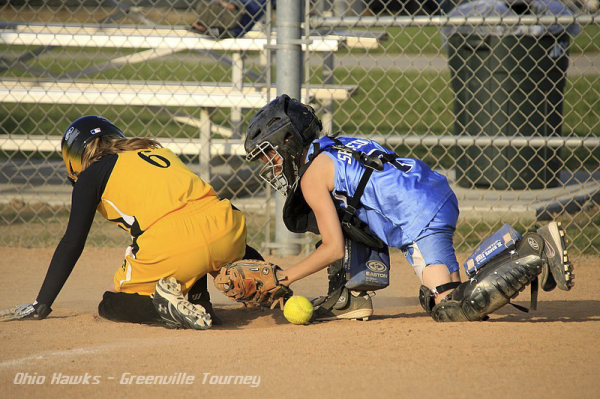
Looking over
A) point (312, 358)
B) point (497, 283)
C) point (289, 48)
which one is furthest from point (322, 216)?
point (289, 48)

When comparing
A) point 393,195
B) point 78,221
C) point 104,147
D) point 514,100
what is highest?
point 514,100

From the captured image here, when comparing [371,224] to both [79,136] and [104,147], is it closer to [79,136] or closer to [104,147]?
[104,147]

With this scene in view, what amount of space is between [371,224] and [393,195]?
22 cm

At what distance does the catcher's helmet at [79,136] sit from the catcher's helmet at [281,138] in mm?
787

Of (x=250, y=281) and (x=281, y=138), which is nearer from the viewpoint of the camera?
(x=250, y=281)

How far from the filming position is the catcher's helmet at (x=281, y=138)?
3.86 m

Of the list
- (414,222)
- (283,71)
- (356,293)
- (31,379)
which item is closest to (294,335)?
(356,293)

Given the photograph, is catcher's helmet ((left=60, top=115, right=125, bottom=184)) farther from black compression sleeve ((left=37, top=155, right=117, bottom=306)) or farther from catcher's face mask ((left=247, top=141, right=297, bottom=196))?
catcher's face mask ((left=247, top=141, right=297, bottom=196))

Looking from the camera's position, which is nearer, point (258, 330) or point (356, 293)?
point (258, 330)

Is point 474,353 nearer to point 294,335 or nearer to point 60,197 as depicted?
point 294,335

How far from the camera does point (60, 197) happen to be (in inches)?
308

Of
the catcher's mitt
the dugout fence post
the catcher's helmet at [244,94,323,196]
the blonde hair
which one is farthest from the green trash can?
the blonde hair

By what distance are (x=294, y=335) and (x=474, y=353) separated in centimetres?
88

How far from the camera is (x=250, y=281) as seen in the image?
372 centimetres
